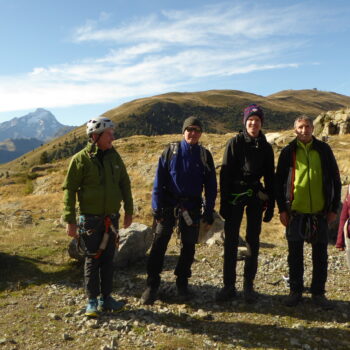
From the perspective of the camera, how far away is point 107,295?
262 inches

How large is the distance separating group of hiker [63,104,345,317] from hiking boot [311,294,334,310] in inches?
0.8

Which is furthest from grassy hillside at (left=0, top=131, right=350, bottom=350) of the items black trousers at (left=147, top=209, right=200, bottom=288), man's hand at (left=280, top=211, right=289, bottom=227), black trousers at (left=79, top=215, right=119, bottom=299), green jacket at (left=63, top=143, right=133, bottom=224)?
green jacket at (left=63, top=143, right=133, bottom=224)

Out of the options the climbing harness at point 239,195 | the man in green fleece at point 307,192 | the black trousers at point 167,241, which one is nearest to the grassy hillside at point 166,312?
the black trousers at point 167,241

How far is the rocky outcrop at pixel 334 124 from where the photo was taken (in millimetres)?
39781

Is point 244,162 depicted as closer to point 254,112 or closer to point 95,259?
point 254,112

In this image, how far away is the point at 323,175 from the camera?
6281 mm

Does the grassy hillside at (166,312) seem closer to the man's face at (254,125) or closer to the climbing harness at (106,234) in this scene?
the climbing harness at (106,234)

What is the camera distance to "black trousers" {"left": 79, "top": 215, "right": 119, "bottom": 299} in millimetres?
6203

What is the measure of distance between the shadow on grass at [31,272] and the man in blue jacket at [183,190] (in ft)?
10.8

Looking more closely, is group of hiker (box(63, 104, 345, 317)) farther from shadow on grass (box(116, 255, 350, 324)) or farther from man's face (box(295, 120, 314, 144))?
shadow on grass (box(116, 255, 350, 324))

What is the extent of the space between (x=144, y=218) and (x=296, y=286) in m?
13.1

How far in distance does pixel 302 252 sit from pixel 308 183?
1513 mm

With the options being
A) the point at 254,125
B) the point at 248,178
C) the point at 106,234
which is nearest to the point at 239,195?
the point at 248,178

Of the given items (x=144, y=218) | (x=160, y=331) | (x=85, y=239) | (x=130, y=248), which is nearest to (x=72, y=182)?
(x=85, y=239)
